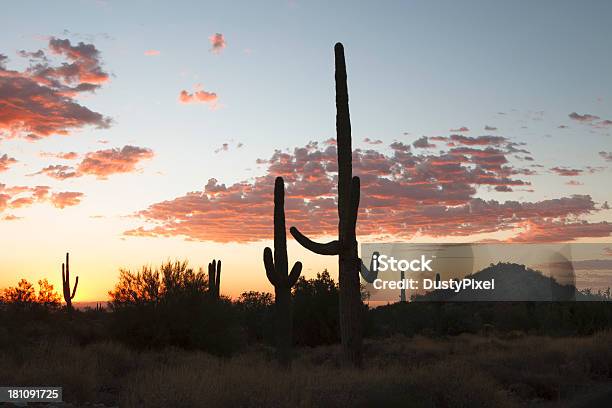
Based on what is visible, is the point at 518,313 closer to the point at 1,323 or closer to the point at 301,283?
the point at 301,283

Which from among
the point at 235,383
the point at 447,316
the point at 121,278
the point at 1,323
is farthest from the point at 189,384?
the point at 447,316

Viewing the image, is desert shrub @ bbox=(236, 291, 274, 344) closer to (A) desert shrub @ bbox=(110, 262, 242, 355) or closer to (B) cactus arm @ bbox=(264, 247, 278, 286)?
(A) desert shrub @ bbox=(110, 262, 242, 355)

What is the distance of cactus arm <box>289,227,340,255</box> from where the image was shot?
22375 mm

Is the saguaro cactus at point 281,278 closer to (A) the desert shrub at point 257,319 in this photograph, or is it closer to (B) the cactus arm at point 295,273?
(B) the cactus arm at point 295,273

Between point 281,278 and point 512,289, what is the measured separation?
59.6 meters

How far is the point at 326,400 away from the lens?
15.1 metres

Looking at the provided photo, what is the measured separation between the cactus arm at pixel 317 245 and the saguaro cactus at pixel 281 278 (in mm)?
2212

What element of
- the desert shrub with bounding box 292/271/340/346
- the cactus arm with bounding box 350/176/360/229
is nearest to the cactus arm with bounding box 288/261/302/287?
the cactus arm with bounding box 350/176/360/229

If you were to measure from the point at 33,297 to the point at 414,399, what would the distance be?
1304 inches

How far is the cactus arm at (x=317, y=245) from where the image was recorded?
22375 mm

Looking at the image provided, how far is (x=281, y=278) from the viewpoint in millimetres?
25172

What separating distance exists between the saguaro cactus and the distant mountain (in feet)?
138

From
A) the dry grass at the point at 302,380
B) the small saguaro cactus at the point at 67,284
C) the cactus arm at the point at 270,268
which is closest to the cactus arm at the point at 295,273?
the cactus arm at the point at 270,268

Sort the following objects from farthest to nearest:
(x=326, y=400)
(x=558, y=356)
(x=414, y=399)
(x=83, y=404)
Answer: (x=558, y=356) < (x=83, y=404) < (x=414, y=399) < (x=326, y=400)
